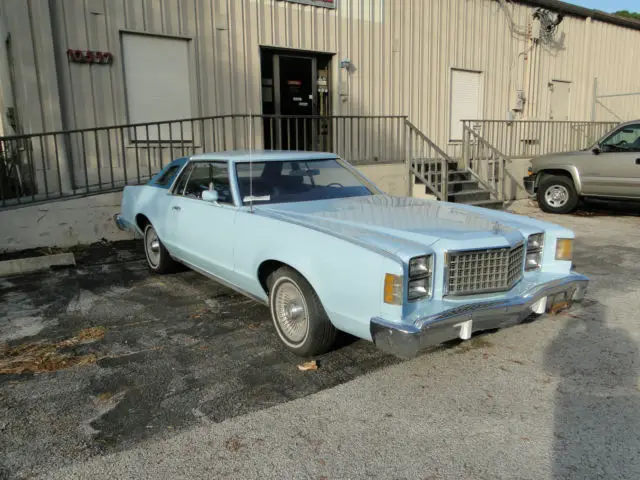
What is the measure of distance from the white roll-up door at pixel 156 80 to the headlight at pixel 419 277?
21.6 ft

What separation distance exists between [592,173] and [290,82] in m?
6.19

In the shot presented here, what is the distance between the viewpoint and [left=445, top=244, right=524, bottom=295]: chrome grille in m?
3.24

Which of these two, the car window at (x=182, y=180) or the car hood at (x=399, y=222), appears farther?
the car window at (x=182, y=180)

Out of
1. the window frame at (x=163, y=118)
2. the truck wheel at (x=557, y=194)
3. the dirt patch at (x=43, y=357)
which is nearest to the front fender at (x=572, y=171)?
the truck wheel at (x=557, y=194)

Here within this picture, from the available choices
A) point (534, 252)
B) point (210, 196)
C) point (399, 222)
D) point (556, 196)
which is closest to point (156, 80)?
point (210, 196)

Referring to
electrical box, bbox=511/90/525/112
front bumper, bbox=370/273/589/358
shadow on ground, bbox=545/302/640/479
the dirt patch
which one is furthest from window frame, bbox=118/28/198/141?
electrical box, bbox=511/90/525/112

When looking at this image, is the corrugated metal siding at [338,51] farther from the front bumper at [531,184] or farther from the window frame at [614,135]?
the window frame at [614,135]

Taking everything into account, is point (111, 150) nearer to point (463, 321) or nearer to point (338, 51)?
point (338, 51)

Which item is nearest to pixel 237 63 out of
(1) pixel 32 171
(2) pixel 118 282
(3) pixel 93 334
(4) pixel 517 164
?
(1) pixel 32 171

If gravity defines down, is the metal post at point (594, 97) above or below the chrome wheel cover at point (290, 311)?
above

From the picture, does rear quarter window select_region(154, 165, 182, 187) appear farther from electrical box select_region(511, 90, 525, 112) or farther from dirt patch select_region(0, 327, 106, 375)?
electrical box select_region(511, 90, 525, 112)

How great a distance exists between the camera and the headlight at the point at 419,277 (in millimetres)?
3060

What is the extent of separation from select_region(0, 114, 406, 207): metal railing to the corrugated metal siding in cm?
30

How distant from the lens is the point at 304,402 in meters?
3.09
